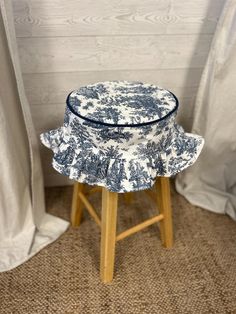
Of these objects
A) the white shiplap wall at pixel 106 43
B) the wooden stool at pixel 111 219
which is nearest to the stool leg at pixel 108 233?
the wooden stool at pixel 111 219

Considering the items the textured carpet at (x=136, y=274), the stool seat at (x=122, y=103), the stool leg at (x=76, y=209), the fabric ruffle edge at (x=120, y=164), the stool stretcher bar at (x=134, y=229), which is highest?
the stool seat at (x=122, y=103)

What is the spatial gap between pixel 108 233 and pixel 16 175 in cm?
36

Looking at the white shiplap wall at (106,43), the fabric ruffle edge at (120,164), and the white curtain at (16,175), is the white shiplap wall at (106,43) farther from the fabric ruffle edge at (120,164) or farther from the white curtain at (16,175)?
the fabric ruffle edge at (120,164)

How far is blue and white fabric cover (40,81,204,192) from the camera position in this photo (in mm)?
782

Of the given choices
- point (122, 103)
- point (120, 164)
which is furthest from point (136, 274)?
point (122, 103)

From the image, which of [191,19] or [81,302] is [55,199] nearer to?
[81,302]

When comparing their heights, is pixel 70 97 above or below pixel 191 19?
below

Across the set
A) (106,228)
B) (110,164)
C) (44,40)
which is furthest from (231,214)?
(44,40)

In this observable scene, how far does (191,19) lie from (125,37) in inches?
9.3

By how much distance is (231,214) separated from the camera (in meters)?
1.31

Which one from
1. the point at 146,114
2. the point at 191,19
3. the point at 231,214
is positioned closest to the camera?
the point at 146,114

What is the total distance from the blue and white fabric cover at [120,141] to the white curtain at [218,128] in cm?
31

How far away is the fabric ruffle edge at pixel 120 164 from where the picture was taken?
2.63 ft

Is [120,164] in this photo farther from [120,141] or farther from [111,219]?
[111,219]
